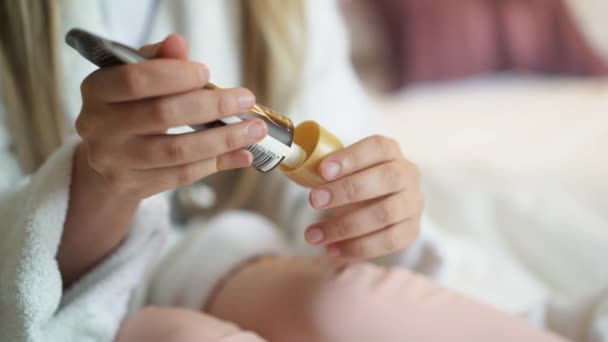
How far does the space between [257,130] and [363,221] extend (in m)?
0.12

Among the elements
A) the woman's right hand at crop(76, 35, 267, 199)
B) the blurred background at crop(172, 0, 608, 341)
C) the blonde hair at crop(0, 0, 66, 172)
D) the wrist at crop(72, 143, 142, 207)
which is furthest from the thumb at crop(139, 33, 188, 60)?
the blurred background at crop(172, 0, 608, 341)

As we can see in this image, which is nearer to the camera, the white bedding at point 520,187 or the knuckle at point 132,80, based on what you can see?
the knuckle at point 132,80

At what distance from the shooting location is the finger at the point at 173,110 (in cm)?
32

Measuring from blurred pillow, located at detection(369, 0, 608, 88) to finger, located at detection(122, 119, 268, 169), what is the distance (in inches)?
28.2

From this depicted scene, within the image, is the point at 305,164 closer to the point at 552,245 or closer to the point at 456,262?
the point at 456,262

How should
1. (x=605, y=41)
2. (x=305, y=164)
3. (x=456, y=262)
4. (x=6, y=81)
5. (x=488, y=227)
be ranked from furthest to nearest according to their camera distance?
(x=605, y=41), (x=488, y=227), (x=456, y=262), (x=6, y=81), (x=305, y=164)

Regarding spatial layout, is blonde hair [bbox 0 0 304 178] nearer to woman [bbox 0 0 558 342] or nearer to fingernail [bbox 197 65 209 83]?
woman [bbox 0 0 558 342]

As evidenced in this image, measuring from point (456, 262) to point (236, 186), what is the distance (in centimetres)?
27

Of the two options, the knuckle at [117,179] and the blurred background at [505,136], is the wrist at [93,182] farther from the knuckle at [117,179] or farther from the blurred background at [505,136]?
the blurred background at [505,136]

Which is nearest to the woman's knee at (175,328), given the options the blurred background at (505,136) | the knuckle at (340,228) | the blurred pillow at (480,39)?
the knuckle at (340,228)

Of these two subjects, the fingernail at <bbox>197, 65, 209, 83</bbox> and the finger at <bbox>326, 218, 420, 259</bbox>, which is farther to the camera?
the finger at <bbox>326, 218, 420, 259</bbox>

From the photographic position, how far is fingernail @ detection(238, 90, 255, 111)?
34cm

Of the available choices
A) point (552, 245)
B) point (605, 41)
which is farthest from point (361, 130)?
point (605, 41)

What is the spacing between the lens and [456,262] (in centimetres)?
62
